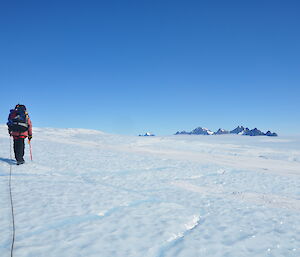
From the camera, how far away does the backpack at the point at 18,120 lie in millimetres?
7400

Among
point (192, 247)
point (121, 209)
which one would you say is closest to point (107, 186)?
point (121, 209)

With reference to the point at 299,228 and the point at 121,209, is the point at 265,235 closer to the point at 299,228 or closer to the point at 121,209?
the point at 299,228

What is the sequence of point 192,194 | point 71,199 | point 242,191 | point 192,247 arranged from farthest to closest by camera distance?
point 242,191, point 192,194, point 71,199, point 192,247

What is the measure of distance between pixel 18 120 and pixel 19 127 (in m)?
0.23

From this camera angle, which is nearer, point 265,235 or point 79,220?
point 265,235

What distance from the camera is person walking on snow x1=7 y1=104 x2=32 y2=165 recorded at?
730 centimetres

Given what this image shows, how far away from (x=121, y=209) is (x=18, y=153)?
16.4ft

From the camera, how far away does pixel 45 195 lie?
443 cm

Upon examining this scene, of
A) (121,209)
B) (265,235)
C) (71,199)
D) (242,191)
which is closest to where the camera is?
(265,235)

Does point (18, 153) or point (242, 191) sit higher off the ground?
point (18, 153)

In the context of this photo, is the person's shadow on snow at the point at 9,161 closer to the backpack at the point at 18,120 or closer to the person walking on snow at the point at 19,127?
the person walking on snow at the point at 19,127

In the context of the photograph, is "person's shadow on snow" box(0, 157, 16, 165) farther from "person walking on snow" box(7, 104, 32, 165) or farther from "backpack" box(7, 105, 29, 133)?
"backpack" box(7, 105, 29, 133)

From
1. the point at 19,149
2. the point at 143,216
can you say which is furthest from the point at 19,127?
the point at 143,216

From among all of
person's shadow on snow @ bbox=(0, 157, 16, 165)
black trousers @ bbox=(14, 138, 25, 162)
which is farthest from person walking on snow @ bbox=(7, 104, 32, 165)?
person's shadow on snow @ bbox=(0, 157, 16, 165)
